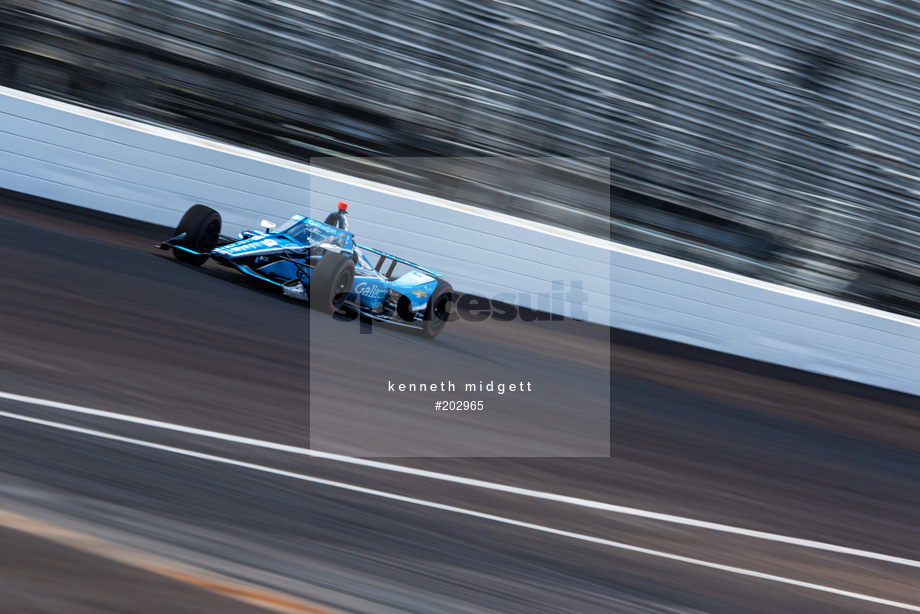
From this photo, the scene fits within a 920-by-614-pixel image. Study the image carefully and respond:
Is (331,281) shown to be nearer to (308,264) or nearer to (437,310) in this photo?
(308,264)

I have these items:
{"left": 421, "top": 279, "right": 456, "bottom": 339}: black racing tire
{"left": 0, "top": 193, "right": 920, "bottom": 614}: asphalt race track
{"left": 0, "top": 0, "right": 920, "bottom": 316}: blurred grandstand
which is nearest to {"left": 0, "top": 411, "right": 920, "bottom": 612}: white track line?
{"left": 0, "top": 193, "right": 920, "bottom": 614}: asphalt race track

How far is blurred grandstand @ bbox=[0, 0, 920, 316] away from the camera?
11750mm

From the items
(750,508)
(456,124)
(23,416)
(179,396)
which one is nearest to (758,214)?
(456,124)

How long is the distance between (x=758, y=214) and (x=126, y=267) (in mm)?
8064

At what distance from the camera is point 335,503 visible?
4.12 m

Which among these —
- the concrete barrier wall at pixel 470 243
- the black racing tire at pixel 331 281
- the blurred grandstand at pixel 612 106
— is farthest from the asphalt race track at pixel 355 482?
the blurred grandstand at pixel 612 106

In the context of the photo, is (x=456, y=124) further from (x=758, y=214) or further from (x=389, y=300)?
(x=389, y=300)

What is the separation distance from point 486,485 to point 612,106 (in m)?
→ 8.26

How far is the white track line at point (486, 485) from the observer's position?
14.9 feet

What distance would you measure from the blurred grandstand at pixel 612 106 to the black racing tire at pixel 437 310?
162 inches

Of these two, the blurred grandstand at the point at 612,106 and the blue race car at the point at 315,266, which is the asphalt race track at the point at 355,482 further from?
the blurred grandstand at the point at 612,106

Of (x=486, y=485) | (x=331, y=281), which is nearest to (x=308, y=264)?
(x=331, y=281)

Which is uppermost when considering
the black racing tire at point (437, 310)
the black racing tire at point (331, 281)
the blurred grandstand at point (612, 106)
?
the blurred grandstand at point (612, 106)

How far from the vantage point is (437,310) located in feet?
25.3
